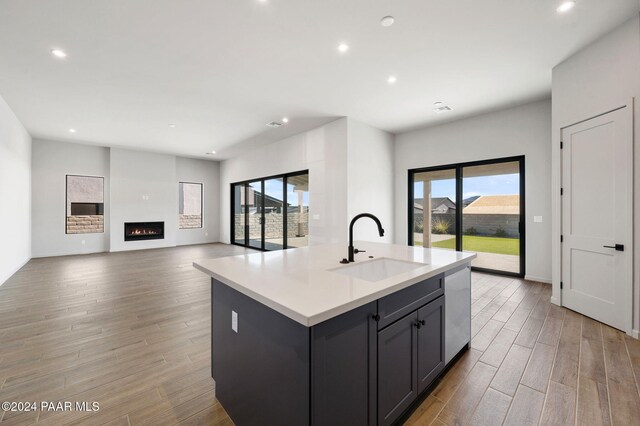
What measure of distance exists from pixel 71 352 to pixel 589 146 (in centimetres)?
573

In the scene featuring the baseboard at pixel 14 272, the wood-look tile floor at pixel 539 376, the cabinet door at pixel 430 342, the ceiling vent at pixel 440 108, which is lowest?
the wood-look tile floor at pixel 539 376

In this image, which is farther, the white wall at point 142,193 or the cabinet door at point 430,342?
the white wall at point 142,193

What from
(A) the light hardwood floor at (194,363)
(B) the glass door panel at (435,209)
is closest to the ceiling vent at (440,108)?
(B) the glass door panel at (435,209)

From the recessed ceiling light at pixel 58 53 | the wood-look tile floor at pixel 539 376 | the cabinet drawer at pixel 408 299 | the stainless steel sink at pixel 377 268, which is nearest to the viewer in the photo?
the cabinet drawer at pixel 408 299

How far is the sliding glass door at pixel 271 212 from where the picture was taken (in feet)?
23.1

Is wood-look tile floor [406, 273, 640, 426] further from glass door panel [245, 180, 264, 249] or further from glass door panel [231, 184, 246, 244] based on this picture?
glass door panel [231, 184, 246, 244]

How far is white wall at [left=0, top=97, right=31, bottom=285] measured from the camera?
4527 millimetres

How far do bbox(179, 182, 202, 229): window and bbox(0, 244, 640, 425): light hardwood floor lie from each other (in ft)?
18.4

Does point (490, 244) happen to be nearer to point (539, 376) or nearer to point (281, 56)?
point (539, 376)

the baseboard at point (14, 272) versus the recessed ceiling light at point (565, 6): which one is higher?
the recessed ceiling light at point (565, 6)

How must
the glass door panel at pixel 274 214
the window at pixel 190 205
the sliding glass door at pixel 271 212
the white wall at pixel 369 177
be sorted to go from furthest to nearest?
the window at pixel 190 205 < the glass door panel at pixel 274 214 < the sliding glass door at pixel 271 212 < the white wall at pixel 369 177

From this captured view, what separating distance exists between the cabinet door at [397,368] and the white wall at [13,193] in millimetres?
6324

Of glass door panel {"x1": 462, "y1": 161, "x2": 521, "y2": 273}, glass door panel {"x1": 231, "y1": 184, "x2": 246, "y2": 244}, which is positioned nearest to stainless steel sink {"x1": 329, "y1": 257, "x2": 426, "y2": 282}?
glass door panel {"x1": 462, "y1": 161, "x2": 521, "y2": 273}

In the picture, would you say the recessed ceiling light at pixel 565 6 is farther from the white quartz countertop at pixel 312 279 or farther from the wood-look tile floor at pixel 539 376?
the wood-look tile floor at pixel 539 376
